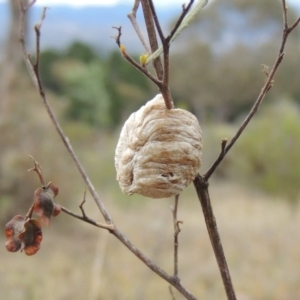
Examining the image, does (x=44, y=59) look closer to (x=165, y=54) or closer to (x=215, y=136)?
(x=215, y=136)

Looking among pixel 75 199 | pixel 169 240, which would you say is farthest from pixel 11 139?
pixel 169 240

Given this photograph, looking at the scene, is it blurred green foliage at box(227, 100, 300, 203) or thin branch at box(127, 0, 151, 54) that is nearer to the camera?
thin branch at box(127, 0, 151, 54)

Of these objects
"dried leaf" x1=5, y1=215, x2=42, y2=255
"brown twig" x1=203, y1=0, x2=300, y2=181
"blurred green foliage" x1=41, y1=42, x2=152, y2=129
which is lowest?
"blurred green foliage" x1=41, y1=42, x2=152, y2=129

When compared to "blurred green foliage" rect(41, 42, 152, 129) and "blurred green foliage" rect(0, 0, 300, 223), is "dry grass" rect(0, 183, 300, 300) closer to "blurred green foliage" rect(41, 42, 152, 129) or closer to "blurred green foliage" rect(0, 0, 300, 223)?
"blurred green foliage" rect(0, 0, 300, 223)

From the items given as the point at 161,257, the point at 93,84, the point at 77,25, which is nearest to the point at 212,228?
the point at 161,257

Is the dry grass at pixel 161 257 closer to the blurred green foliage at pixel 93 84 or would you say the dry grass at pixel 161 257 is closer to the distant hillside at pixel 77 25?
the blurred green foliage at pixel 93 84

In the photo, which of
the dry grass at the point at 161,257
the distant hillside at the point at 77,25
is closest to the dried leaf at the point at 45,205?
the dry grass at the point at 161,257

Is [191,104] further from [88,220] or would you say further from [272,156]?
[88,220]

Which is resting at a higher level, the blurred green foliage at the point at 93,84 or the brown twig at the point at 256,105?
the brown twig at the point at 256,105

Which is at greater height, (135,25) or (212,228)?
(135,25)

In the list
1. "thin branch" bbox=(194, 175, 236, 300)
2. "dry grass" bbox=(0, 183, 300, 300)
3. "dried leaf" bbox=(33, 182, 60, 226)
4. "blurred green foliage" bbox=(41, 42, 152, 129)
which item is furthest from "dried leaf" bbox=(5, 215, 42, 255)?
"blurred green foliage" bbox=(41, 42, 152, 129)
